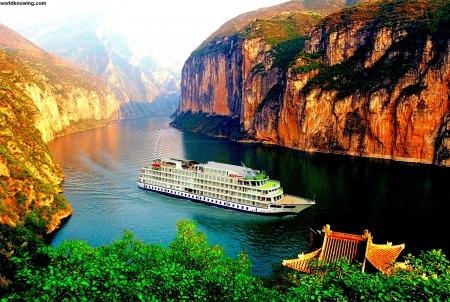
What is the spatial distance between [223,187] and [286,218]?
46.1 feet

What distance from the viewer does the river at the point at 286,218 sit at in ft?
183

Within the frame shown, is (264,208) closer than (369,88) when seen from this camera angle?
Yes

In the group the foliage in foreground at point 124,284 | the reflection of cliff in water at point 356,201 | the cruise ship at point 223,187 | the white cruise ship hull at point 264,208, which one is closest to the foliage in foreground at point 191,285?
the foliage in foreground at point 124,284

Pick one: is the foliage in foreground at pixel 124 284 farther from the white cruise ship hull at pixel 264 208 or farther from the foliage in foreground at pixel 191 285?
the white cruise ship hull at pixel 264 208

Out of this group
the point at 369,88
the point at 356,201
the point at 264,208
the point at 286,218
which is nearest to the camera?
the point at 286,218

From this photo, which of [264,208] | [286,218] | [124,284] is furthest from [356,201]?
[124,284]

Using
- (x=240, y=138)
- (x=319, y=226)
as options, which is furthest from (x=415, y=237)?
(x=240, y=138)

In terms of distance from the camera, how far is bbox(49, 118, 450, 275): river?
183 feet

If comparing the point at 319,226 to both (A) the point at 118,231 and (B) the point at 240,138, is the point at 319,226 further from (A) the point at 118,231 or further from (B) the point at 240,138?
(B) the point at 240,138

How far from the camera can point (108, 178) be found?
9381 centimetres

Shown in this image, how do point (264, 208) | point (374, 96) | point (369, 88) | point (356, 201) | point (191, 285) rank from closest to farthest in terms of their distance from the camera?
1. point (191, 285)
2. point (264, 208)
3. point (356, 201)
4. point (374, 96)
5. point (369, 88)

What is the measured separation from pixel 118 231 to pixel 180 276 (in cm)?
4304

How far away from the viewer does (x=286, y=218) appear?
66500 millimetres

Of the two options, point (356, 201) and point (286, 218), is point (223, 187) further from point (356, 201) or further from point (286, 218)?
point (356, 201)
